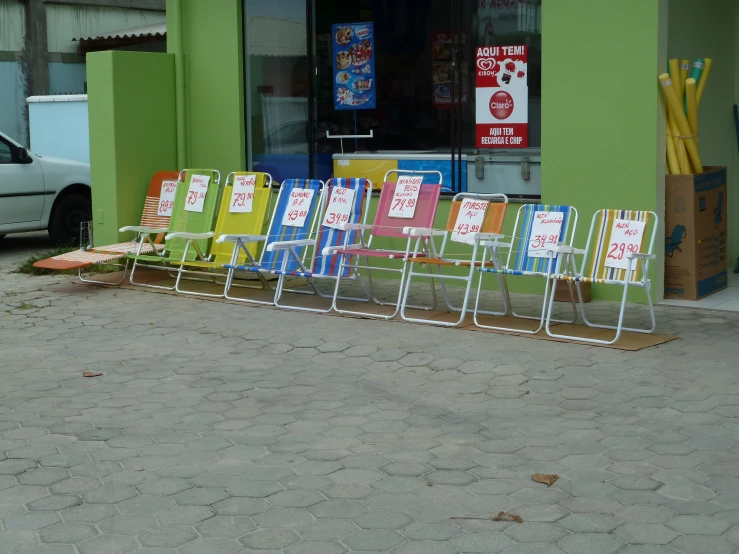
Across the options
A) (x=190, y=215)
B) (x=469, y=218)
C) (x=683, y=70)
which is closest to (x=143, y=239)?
(x=190, y=215)

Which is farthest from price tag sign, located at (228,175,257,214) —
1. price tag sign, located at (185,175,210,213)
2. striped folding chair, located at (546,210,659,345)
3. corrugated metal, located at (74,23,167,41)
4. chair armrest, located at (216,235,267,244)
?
corrugated metal, located at (74,23,167,41)

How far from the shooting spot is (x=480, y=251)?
28.5ft

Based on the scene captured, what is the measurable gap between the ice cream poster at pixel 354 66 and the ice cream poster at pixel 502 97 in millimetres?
1333

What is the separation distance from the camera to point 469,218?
8008mm

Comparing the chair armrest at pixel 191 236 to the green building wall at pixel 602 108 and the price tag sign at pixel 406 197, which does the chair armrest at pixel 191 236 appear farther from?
the green building wall at pixel 602 108

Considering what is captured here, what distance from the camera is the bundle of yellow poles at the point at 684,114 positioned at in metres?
8.12

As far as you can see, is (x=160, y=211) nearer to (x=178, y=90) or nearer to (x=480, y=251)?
(x=178, y=90)

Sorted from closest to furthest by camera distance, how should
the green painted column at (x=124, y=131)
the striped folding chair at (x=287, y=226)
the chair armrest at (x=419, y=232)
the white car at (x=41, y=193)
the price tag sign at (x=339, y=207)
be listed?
1. the chair armrest at (x=419, y=232)
2. the price tag sign at (x=339, y=207)
3. the striped folding chair at (x=287, y=226)
4. the green painted column at (x=124, y=131)
5. the white car at (x=41, y=193)

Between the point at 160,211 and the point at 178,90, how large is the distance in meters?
1.43

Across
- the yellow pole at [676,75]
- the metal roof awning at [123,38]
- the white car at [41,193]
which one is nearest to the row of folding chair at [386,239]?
the yellow pole at [676,75]

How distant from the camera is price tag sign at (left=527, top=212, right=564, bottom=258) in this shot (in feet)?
24.7

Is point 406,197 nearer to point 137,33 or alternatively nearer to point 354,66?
point 354,66

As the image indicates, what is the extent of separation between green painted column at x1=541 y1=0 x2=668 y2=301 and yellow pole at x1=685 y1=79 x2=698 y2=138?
0.89 ft

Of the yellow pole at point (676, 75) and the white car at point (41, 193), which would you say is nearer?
the yellow pole at point (676, 75)
